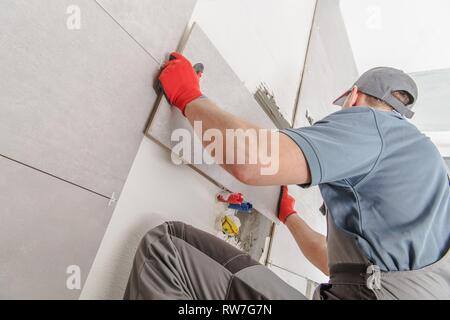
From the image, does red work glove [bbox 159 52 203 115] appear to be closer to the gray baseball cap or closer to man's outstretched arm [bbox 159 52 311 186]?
man's outstretched arm [bbox 159 52 311 186]

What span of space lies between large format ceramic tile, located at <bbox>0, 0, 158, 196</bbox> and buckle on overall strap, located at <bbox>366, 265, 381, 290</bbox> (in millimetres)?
809

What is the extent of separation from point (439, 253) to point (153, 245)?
35.5 inches

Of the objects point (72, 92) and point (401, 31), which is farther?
point (401, 31)

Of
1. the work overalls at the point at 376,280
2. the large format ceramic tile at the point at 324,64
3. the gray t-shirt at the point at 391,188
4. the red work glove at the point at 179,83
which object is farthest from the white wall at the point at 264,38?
the work overalls at the point at 376,280

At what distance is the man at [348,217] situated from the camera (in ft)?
2.39

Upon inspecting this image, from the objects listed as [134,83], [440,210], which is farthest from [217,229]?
[440,210]

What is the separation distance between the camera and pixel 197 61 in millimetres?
1042

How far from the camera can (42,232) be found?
25.6 inches

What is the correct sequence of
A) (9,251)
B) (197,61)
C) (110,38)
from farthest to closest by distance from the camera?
(197,61)
(110,38)
(9,251)

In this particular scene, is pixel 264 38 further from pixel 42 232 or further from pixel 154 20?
pixel 42 232

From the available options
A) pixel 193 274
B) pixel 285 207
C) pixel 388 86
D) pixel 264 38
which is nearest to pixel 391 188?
pixel 388 86

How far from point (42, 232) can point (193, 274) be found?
0.40m

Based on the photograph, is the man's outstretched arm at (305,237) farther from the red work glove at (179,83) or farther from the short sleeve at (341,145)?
the red work glove at (179,83)
